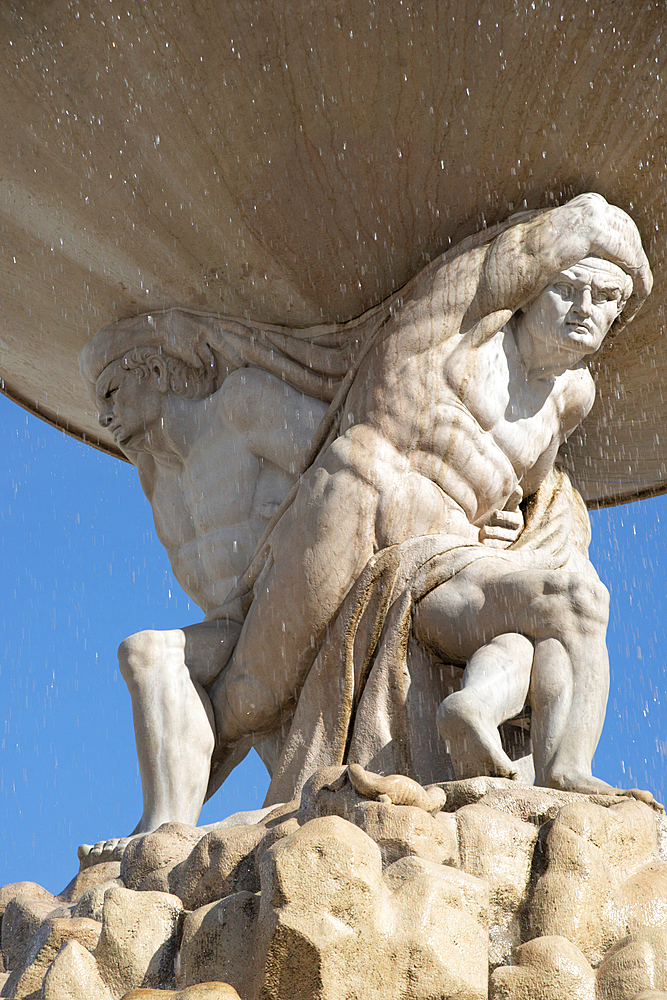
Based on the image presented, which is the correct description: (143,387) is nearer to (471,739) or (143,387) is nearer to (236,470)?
(236,470)

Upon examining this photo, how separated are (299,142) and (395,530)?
1595 millimetres

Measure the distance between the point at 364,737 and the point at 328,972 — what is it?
5.87ft

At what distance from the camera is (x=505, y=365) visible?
5398mm

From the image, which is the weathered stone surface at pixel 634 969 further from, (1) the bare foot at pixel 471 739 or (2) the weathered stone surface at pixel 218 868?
(2) the weathered stone surface at pixel 218 868

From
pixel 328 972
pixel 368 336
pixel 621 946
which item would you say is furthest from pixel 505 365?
pixel 328 972

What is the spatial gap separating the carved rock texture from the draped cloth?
0.75 meters

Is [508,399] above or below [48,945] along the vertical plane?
above

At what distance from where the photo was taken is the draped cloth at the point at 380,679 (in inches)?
188

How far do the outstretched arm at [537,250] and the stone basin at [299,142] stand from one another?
178mm

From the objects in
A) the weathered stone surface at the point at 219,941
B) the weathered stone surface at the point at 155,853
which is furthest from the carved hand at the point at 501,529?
the weathered stone surface at the point at 219,941

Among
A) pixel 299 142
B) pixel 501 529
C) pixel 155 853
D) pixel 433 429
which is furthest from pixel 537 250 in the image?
pixel 155 853

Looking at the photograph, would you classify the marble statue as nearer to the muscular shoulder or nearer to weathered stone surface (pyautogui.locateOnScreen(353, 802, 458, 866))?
the muscular shoulder

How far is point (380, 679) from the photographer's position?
191 inches

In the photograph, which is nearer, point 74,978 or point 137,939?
point 74,978
